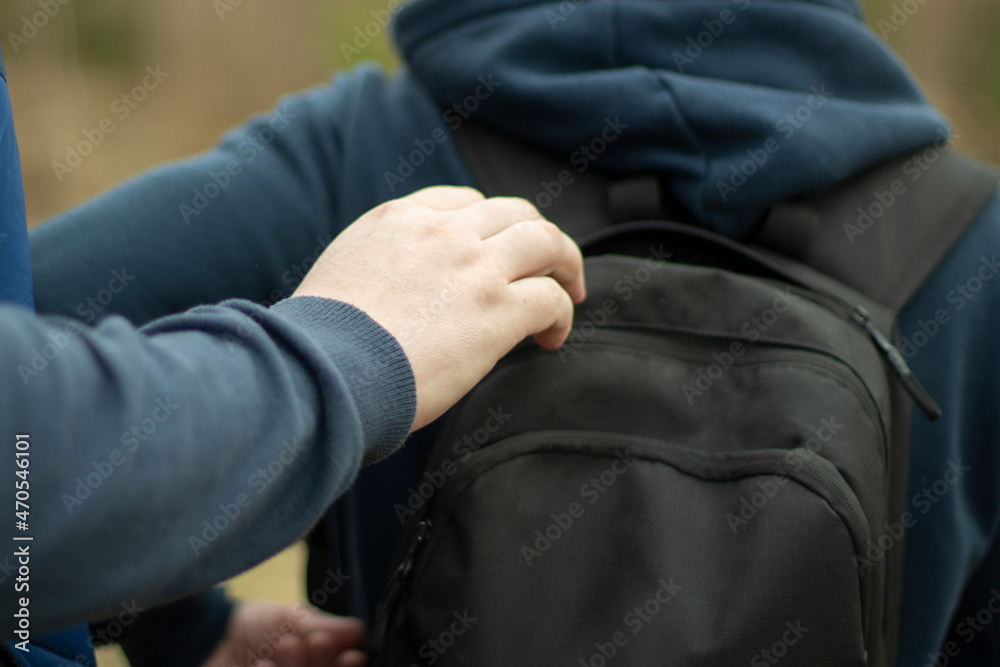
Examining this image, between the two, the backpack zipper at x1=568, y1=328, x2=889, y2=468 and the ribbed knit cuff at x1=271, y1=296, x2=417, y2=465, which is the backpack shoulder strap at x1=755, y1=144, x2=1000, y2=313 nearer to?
the backpack zipper at x1=568, y1=328, x2=889, y2=468

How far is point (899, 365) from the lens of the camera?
2.48 ft

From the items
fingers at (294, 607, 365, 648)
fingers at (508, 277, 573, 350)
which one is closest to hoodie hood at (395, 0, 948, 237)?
fingers at (508, 277, 573, 350)

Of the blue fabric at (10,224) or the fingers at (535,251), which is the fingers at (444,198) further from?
the blue fabric at (10,224)

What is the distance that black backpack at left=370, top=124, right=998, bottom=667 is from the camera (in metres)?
0.65

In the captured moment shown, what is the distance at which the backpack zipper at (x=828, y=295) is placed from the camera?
750 mm

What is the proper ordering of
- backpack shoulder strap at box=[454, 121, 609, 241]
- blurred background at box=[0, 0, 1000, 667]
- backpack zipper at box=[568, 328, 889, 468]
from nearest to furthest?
backpack zipper at box=[568, 328, 889, 468], backpack shoulder strap at box=[454, 121, 609, 241], blurred background at box=[0, 0, 1000, 667]

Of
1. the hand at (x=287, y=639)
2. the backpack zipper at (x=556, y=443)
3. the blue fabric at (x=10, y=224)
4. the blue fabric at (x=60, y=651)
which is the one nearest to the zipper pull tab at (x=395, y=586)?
the backpack zipper at (x=556, y=443)

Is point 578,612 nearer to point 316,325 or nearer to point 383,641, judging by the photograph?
point 383,641

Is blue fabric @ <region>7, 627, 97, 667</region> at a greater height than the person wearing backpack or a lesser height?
lesser

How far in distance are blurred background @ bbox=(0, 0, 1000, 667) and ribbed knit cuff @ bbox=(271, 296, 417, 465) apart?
4.24 m

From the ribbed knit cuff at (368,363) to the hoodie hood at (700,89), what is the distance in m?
0.41

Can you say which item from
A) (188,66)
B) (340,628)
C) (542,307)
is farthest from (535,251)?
(188,66)

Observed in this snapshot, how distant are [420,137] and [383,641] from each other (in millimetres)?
555

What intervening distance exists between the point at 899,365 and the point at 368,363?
538mm
